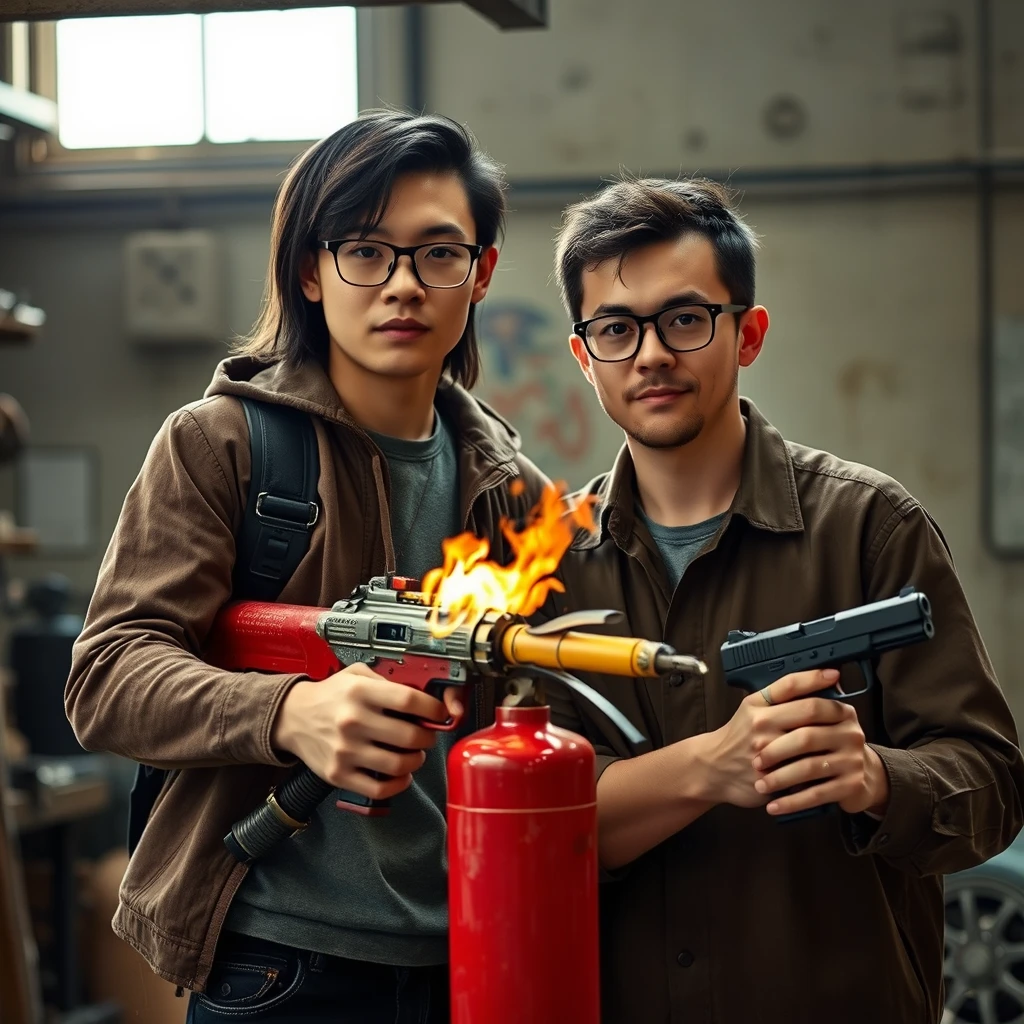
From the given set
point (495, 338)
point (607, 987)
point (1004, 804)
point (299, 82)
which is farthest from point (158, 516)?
point (299, 82)

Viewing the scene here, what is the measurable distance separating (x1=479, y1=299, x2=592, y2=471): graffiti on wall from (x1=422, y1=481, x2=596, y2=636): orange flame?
4.20m

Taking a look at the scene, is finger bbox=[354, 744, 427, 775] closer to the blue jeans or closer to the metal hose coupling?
the metal hose coupling

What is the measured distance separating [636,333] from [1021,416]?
4.28m

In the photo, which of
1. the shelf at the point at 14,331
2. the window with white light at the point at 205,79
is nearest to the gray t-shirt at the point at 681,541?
→ the shelf at the point at 14,331

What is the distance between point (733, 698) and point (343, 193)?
32.6 inches

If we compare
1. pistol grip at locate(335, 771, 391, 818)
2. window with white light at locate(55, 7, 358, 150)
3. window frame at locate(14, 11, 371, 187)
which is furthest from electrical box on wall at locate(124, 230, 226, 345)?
pistol grip at locate(335, 771, 391, 818)

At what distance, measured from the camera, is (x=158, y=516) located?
5.38 ft

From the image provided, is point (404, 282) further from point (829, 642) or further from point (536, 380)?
point (536, 380)

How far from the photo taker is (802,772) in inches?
56.9

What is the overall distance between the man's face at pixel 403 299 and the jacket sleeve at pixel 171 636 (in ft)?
0.79

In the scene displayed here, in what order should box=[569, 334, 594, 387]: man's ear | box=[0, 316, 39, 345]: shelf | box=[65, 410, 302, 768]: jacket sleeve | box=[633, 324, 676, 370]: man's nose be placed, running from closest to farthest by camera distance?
box=[65, 410, 302, 768]: jacket sleeve → box=[633, 324, 676, 370]: man's nose → box=[569, 334, 594, 387]: man's ear → box=[0, 316, 39, 345]: shelf

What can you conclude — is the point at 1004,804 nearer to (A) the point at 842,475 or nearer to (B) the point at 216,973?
(A) the point at 842,475

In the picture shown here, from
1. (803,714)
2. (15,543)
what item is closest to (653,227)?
(803,714)

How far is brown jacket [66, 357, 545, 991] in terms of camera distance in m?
1.52
